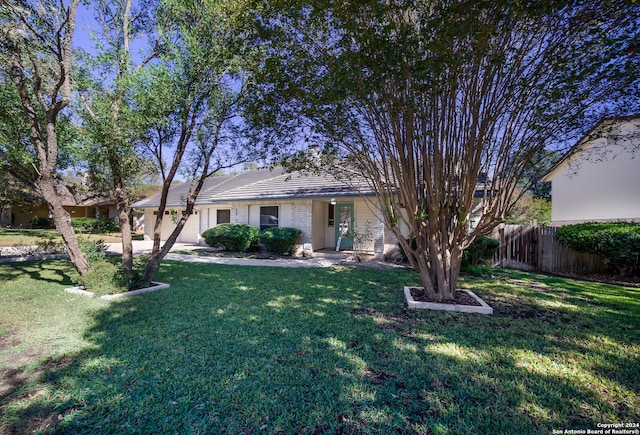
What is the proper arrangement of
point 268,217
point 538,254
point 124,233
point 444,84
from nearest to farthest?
point 444,84 < point 124,233 < point 538,254 < point 268,217

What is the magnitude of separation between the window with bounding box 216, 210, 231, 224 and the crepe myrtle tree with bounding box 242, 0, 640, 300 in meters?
11.2

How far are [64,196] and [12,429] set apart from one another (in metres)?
6.19

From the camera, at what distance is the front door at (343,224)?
1348 centimetres

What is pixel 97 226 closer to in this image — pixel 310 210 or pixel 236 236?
pixel 236 236

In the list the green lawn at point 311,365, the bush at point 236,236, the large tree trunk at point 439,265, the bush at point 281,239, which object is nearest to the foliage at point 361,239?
the bush at point 281,239

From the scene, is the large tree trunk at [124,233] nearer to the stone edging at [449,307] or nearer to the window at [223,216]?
the stone edging at [449,307]

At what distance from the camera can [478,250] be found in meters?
9.18

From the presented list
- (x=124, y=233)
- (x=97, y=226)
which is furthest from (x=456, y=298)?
(x=97, y=226)

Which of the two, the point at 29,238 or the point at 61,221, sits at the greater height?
the point at 61,221

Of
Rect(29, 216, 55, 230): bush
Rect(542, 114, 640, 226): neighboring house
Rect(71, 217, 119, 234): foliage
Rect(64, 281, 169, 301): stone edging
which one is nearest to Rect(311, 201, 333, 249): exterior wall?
Rect(64, 281, 169, 301): stone edging

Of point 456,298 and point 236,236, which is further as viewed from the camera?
point 236,236

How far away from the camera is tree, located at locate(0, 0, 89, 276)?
499cm

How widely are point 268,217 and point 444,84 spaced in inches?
448

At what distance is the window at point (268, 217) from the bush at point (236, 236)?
2.04 ft
